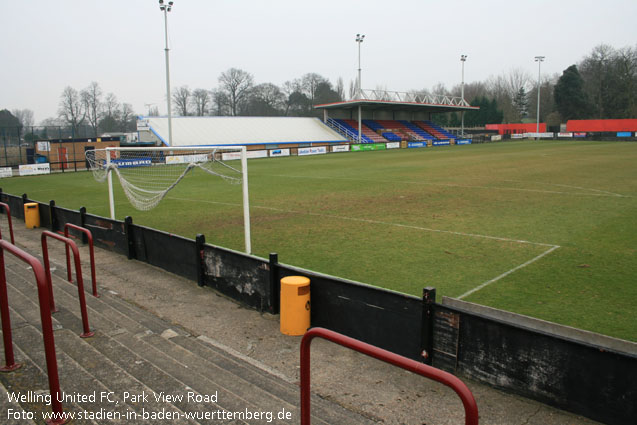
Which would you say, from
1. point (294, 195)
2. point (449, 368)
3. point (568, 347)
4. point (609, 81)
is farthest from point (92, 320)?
point (609, 81)

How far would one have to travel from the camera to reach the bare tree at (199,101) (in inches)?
4070

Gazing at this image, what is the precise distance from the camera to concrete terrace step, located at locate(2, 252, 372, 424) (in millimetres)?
4375

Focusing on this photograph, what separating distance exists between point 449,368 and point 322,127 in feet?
189

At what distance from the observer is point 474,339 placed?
4.86 meters

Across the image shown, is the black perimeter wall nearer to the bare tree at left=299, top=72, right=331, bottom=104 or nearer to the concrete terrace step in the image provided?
the concrete terrace step

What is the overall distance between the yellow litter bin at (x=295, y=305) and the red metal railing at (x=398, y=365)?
105 inches

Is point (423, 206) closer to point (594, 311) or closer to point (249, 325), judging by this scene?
point (594, 311)

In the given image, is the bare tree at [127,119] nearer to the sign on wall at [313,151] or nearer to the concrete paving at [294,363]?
the sign on wall at [313,151]

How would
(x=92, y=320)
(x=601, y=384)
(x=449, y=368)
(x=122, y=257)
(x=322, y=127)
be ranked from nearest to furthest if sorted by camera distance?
(x=601, y=384), (x=449, y=368), (x=92, y=320), (x=122, y=257), (x=322, y=127)

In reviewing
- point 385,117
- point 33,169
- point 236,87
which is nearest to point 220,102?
point 236,87

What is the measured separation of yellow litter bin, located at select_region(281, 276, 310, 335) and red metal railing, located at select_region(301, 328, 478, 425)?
2.66 meters

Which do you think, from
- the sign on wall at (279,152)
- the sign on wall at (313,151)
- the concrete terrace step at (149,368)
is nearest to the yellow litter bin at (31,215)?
the concrete terrace step at (149,368)

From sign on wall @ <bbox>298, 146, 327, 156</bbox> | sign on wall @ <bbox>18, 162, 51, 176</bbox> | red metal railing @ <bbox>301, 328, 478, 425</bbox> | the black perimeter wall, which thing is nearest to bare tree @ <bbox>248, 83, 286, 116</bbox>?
sign on wall @ <bbox>298, 146, 327, 156</bbox>

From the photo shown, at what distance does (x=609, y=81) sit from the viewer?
88.2 meters
